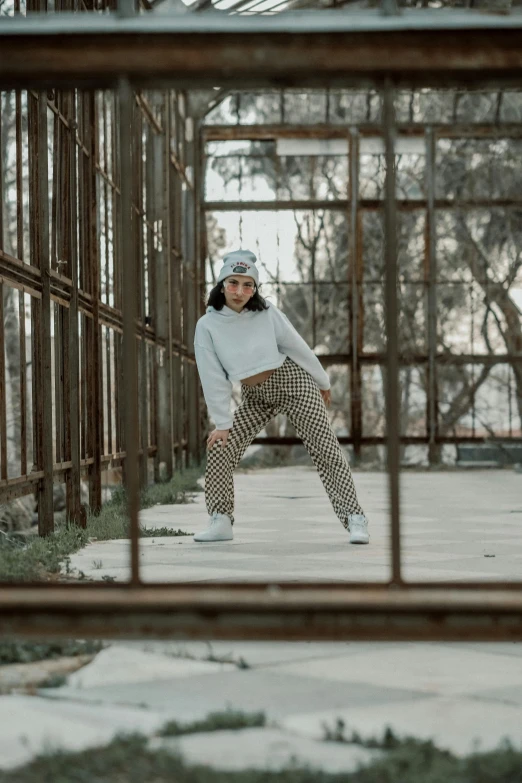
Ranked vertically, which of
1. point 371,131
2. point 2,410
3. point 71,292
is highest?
point 371,131

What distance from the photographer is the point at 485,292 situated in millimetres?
14711

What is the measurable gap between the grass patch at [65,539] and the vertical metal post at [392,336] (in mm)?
1685

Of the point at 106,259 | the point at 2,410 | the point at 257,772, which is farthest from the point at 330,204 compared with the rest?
the point at 257,772

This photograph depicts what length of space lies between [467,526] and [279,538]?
3.87 feet

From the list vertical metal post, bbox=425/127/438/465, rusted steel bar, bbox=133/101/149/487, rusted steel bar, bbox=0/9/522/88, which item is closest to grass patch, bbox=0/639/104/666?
rusted steel bar, bbox=0/9/522/88

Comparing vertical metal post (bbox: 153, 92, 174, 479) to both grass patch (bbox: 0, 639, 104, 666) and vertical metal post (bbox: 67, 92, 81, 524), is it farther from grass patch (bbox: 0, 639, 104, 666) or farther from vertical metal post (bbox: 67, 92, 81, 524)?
grass patch (bbox: 0, 639, 104, 666)

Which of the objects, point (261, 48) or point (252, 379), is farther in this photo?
point (252, 379)

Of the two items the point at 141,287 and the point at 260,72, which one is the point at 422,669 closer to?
the point at 260,72

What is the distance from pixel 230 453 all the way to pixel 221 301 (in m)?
0.74

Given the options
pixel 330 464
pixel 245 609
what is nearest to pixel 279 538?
pixel 330 464

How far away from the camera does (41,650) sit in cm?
274

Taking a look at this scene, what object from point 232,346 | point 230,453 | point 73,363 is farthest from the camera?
point 73,363

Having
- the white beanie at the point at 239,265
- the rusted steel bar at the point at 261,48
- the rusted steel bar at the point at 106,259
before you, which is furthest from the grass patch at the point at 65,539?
the rusted steel bar at the point at 261,48

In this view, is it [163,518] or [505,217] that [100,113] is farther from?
[505,217]
